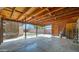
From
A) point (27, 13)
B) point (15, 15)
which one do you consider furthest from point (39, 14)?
point (15, 15)

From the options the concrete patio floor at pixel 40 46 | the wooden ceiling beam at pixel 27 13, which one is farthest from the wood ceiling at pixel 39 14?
the concrete patio floor at pixel 40 46

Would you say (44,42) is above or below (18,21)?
below

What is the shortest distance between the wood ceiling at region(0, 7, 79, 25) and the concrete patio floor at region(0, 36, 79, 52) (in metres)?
0.35

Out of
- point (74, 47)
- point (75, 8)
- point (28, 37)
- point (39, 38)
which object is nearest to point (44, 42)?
point (39, 38)

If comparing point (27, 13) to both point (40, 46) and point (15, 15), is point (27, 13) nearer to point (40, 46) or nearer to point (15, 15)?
point (15, 15)

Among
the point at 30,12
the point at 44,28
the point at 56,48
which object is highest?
the point at 30,12

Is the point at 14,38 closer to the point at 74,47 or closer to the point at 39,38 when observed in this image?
the point at 39,38

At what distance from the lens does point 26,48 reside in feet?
8.60

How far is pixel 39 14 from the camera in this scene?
2.66 m

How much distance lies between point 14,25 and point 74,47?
108 cm

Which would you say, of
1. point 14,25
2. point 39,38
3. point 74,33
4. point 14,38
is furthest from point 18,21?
point 74,33

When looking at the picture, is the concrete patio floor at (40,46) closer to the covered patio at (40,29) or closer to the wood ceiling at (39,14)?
the covered patio at (40,29)

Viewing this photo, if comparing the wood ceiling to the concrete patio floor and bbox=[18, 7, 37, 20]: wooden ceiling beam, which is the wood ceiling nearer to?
bbox=[18, 7, 37, 20]: wooden ceiling beam

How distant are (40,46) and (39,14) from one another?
1.81 ft
